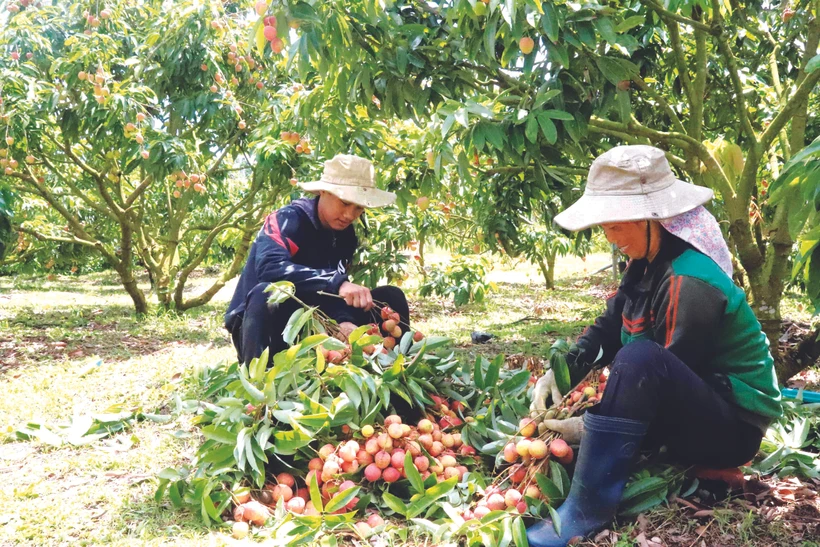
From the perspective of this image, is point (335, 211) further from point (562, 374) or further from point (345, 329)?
point (562, 374)

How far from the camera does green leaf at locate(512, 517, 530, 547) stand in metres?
1.49

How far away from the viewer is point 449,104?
211cm

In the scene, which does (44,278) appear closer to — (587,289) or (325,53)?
(587,289)

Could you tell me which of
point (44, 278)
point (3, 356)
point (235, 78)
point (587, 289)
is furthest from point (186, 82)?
point (44, 278)

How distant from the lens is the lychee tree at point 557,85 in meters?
2.02

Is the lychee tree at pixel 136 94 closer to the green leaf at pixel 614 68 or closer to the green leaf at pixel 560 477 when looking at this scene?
the green leaf at pixel 614 68

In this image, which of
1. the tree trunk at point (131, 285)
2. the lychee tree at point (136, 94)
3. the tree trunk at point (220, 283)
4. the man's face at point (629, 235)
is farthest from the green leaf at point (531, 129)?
the tree trunk at point (131, 285)

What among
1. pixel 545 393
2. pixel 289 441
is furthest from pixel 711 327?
pixel 289 441

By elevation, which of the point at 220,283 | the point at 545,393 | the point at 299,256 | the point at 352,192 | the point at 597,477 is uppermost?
the point at 352,192

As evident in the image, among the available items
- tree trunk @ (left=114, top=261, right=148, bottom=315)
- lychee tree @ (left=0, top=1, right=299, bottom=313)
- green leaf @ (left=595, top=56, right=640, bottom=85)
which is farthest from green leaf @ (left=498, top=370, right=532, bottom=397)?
tree trunk @ (left=114, top=261, right=148, bottom=315)

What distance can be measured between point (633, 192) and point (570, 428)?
2.19 ft

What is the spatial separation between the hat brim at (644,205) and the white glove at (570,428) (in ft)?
1.75

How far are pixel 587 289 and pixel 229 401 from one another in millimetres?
8543

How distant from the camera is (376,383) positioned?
6.63 ft
